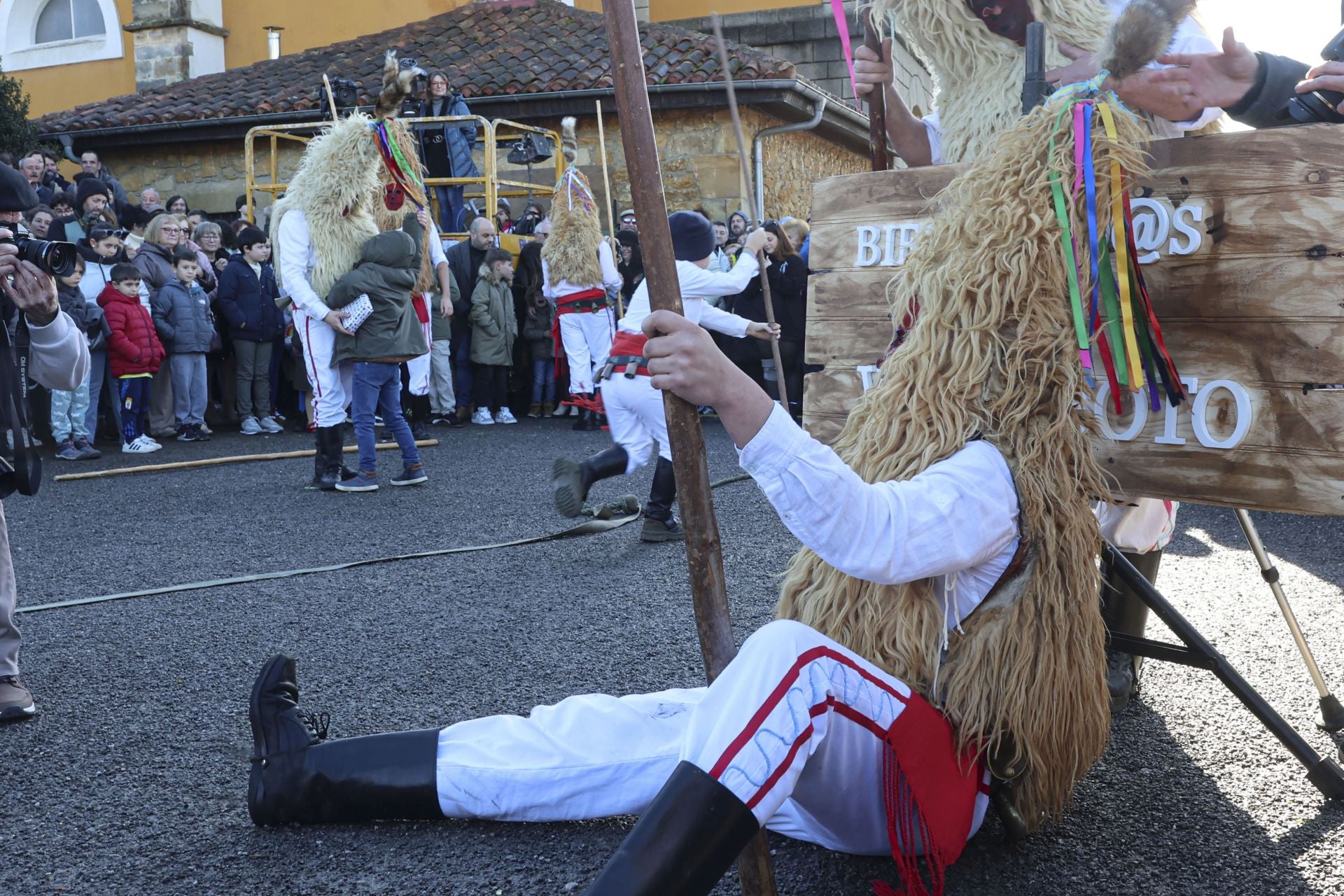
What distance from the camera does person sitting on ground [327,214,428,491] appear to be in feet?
23.2

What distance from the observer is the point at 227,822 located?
2.71 m

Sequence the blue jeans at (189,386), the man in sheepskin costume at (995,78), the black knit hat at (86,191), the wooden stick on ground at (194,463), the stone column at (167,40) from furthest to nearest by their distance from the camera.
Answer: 1. the stone column at (167,40)
2. the black knit hat at (86,191)
3. the blue jeans at (189,386)
4. the wooden stick on ground at (194,463)
5. the man in sheepskin costume at (995,78)

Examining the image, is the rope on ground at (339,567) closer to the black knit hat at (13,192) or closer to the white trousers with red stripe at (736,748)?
the black knit hat at (13,192)

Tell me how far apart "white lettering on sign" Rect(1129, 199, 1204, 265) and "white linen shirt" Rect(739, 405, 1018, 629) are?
0.65m

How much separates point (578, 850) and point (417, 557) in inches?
124

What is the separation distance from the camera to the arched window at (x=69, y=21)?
20.8 meters

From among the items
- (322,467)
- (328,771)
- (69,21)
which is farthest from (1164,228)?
(69,21)

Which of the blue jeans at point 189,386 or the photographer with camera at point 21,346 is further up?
the photographer with camera at point 21,346

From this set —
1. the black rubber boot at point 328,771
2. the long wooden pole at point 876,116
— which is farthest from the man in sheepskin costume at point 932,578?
the long wooden pole at point 876,116

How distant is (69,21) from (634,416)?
19.5 meters

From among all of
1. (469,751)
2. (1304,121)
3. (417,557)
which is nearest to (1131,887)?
(469,751)

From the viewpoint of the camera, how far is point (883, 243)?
2760mm

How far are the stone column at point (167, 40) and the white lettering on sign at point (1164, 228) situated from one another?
20043 mm

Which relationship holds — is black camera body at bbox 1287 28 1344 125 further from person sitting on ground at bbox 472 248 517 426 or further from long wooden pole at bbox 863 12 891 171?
person sitting on ground at bbox 472 248 517 426
